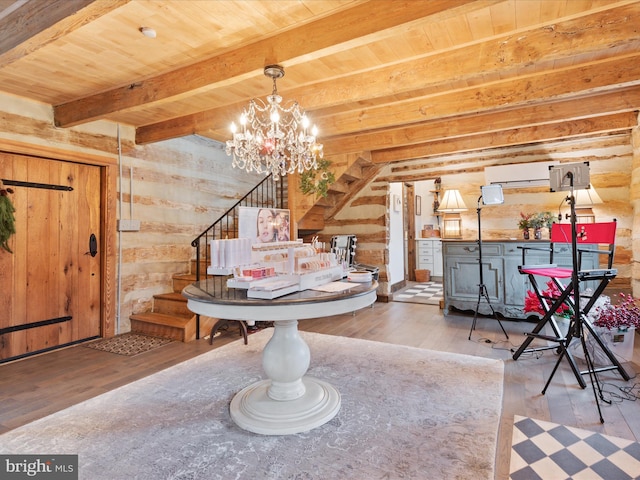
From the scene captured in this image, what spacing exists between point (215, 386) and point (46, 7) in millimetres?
2637

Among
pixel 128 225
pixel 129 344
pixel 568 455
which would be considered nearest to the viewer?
pixel 568 455

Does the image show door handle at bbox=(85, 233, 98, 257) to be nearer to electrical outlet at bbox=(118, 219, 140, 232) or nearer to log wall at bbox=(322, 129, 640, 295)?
electrical outlet at bbox=(118, 219, 140, 232)

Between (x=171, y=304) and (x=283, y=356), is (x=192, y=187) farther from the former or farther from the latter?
(x=283, y=356)

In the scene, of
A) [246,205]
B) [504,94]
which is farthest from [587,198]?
[246,205]

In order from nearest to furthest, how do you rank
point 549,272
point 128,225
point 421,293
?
point 549,272, point 128,225, point 421,293

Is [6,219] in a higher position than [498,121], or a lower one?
lower

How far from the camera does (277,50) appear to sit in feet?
7.57

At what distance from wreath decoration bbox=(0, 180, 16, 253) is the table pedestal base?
2.74 metres

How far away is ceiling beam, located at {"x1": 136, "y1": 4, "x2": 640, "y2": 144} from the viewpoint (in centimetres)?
226

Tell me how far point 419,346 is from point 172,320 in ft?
9.28

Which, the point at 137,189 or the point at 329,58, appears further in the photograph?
the point at 137,189

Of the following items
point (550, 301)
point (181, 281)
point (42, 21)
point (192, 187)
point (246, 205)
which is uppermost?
point (42, 21)

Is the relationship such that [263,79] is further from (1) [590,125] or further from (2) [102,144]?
(1) [590,125]

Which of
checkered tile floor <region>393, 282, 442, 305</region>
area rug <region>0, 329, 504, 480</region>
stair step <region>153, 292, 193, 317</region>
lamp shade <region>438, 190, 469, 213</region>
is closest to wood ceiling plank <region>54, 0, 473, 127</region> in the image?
stair step <region>153, 292, 193, 317</region>
